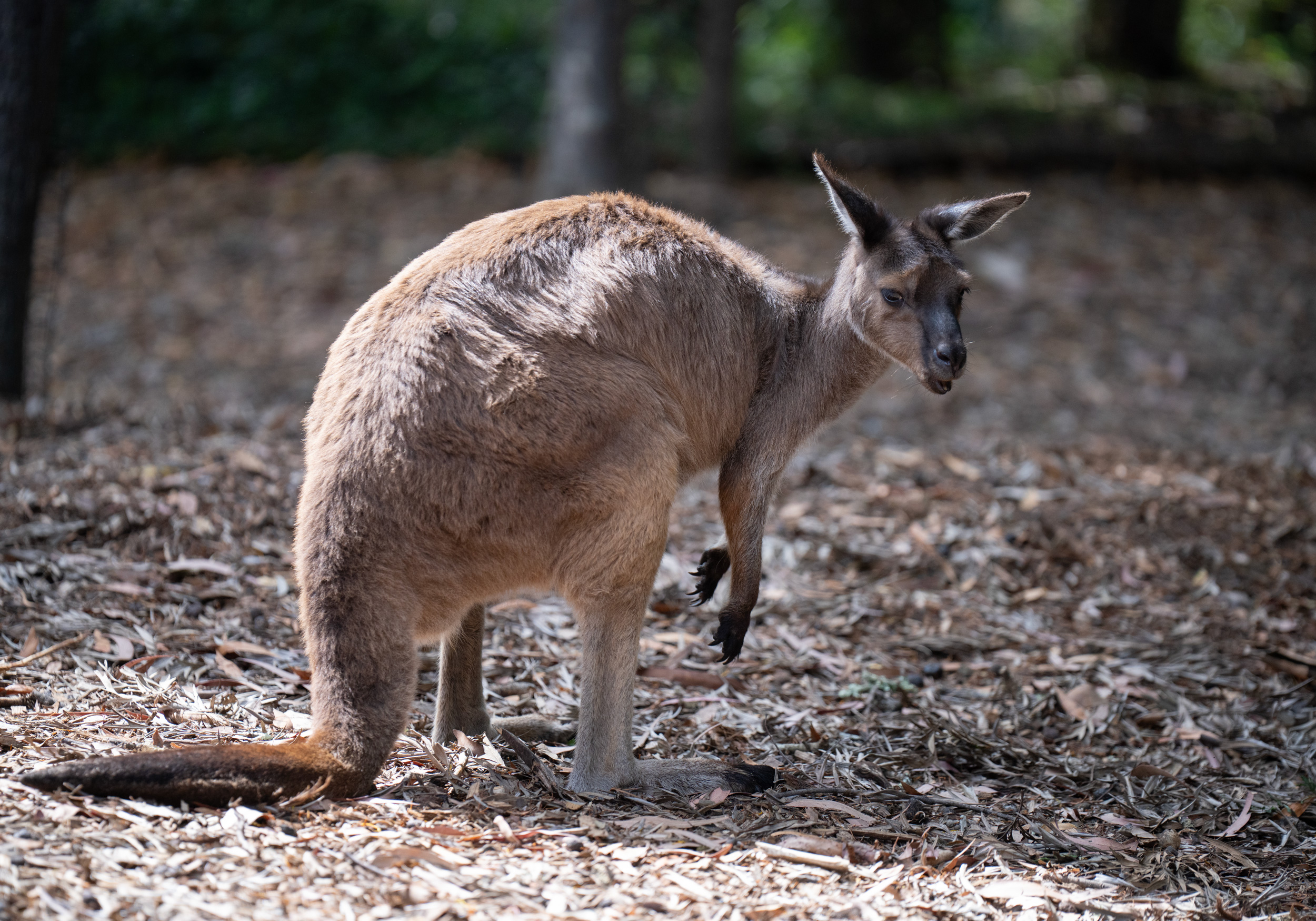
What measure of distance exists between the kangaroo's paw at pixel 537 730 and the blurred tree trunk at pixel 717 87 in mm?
9137

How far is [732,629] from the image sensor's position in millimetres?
4461

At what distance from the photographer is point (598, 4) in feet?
33.9

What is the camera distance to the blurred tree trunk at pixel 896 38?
15.8m

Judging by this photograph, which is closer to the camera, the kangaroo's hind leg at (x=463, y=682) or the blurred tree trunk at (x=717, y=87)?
the kangaroo's hind leg at (x=463, y=682)

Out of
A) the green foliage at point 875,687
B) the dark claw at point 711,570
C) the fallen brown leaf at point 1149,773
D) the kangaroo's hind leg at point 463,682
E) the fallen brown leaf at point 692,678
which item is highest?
the dark claw at point 711,570

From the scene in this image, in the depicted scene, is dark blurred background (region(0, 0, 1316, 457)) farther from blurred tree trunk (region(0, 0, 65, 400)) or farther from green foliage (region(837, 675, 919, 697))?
green foliage (region(837, 675, 919, 697))

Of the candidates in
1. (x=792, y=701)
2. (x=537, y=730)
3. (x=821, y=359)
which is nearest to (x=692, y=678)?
(x=792, y=701)

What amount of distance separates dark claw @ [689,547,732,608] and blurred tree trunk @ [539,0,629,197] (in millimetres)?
6218

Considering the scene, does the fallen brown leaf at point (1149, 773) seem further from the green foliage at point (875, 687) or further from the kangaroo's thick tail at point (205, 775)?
the kangaroo's thick tail at point (205, 775)

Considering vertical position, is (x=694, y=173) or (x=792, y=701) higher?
(x=694, y=173)

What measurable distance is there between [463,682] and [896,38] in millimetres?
13842

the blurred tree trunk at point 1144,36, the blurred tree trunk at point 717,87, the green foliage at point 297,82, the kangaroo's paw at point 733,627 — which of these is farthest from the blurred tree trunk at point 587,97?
the blurred tree trunk at point 1144,36

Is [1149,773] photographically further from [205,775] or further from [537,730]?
[205,775]

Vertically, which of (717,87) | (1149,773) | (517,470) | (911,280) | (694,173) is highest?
(717,87)
